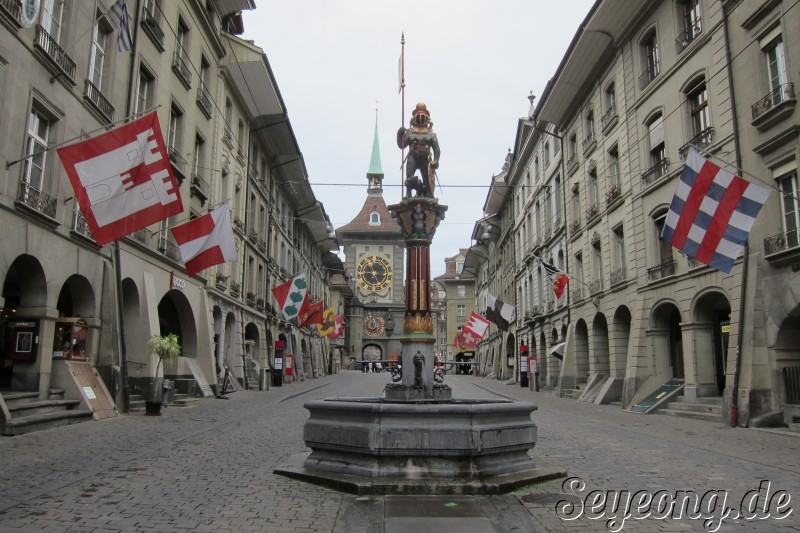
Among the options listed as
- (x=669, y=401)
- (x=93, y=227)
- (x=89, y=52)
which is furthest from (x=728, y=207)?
(x=89, y=52)

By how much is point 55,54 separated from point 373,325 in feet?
264

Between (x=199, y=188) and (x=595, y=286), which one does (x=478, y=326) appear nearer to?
(x=595, y=286)

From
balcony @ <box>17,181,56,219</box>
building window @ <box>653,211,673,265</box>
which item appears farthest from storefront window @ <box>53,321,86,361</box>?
building window @ <box>653,211,673,265</box>

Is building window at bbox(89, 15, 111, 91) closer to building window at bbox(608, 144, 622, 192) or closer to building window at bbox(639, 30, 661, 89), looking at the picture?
building window at bbox(639, 30, 661, 89)

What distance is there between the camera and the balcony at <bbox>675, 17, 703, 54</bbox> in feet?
60.0

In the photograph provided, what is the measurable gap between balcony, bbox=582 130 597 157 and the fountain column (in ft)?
58.5

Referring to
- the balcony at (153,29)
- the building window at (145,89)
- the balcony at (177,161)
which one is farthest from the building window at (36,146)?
the balcony at (177,161)

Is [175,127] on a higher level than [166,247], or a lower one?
higher

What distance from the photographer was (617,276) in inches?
934

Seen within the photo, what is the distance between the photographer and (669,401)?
19188mm

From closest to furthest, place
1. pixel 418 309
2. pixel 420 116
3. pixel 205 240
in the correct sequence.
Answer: pixel 418 309
pixel 420 116
pixel 205 240

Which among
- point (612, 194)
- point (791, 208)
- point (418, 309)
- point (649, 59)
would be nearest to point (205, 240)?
point (418, 309)

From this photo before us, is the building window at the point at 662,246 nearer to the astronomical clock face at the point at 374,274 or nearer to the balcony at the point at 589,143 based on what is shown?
the balcony at the point at 589,143

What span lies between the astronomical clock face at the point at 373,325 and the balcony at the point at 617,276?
70.2 meters
